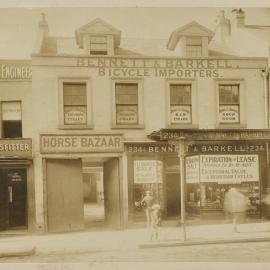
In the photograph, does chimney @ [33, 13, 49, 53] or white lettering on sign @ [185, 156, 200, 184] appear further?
white lettering on sign @ [185, 156, 200, 184]

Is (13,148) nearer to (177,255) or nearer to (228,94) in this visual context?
(177,255)

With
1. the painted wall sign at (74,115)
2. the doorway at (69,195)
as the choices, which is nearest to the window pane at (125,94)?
the painted wall sign at (74,115)

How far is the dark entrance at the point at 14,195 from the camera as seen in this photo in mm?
14555

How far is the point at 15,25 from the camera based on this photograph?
1086 centimetres

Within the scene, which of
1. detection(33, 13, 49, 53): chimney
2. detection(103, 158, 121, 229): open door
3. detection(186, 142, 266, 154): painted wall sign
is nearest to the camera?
detection(33, 13, 49, 53): chimney

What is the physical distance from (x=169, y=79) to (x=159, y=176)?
9.03ft

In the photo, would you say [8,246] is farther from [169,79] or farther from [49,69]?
[169,79]

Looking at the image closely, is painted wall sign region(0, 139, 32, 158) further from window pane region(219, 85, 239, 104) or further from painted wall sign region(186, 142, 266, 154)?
window pane region(219, 85, 239, 104)

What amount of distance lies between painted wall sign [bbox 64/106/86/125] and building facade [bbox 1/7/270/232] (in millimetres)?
28

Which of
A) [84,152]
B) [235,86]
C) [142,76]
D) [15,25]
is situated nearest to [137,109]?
[142,76]

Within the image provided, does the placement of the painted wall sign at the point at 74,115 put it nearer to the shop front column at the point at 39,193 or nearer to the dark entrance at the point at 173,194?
the shop front column at the point at 39,193

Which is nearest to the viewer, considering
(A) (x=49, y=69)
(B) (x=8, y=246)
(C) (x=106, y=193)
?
(B) (x=8, y=246)

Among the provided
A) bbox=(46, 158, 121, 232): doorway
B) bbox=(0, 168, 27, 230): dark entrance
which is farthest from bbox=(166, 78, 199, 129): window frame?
bbox=(0, 168, 27, 230): dark entrance

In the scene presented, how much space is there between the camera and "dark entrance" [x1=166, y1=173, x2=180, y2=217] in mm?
14523
